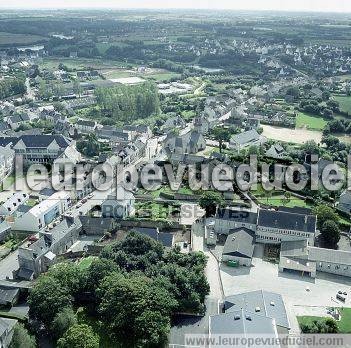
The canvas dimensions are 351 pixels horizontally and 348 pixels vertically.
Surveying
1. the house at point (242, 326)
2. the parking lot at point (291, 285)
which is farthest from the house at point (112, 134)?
the house at point (242, 326)

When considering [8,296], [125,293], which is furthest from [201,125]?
[125,293]

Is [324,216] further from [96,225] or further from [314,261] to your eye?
[96,225]

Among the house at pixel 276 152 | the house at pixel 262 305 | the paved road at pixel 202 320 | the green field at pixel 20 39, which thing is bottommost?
the paved road at pixel 202 320

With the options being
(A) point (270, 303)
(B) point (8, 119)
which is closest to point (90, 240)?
(A) point (270, 303)

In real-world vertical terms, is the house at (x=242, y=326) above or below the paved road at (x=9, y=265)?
above

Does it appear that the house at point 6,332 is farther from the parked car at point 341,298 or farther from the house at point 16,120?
the house at point 16,120

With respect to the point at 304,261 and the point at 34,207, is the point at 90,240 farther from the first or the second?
the point at 304,261

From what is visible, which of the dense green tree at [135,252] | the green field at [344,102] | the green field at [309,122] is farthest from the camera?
the green field at [344,102]
